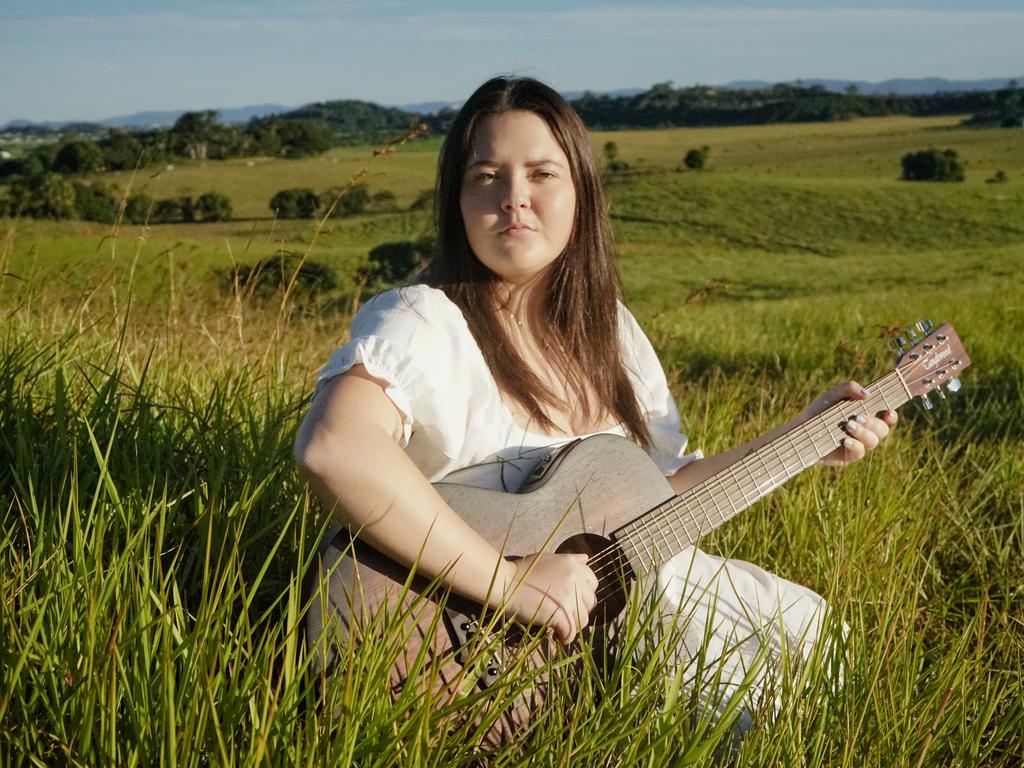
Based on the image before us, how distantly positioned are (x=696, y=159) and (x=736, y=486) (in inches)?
2951

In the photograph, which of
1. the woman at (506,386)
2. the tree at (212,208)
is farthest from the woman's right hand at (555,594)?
the tree at (212,208)

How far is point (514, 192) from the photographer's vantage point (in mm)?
2193

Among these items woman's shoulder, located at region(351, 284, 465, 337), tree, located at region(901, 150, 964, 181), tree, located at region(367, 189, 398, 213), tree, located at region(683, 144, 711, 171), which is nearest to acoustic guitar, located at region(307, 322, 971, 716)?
woman's shoulder, located at region(351, 284, 465, 337)

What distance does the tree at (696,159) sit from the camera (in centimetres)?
7350

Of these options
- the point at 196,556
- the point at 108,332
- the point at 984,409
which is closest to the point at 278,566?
the point at 196,556

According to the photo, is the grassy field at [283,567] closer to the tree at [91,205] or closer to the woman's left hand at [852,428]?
the woman's left hand at [852,428]

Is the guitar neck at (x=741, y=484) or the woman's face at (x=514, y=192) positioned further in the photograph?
the woman's face at (x=514, y=192)

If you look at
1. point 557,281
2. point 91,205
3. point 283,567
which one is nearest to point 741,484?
point 557,281

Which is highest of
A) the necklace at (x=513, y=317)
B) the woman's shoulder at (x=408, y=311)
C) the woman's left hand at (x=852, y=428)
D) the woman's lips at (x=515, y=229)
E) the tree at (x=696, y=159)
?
the tree at (x=696, y=159)

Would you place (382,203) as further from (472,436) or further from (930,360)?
(472,436)

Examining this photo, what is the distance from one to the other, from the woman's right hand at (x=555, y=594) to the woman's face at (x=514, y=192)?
28.2 inches

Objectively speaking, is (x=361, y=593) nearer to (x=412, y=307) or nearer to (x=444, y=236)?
(x=412, y=307)

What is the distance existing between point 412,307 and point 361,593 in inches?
26.7

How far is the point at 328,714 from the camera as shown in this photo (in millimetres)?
1479
